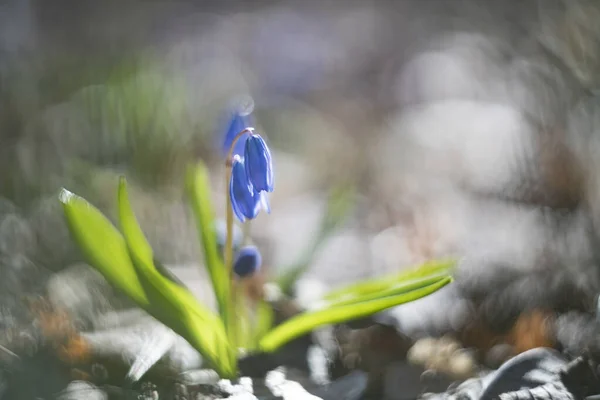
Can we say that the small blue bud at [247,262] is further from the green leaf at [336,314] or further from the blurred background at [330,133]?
the blurred background at [330,133]

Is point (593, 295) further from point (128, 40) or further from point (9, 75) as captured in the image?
point (128, 40)

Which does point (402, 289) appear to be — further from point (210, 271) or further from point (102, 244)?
point (102, 244)

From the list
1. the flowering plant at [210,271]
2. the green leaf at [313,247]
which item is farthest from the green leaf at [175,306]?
the green leaf at [313,247]

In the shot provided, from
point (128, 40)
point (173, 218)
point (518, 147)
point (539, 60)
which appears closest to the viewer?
point (173, 218)

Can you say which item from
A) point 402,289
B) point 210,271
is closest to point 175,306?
point 210,271

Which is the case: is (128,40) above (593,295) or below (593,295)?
above

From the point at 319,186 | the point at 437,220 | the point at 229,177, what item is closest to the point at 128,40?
the point at 319,186
